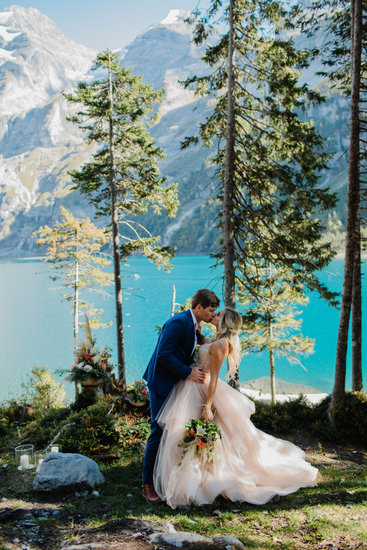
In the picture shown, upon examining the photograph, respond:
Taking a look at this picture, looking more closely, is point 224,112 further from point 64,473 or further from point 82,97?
point 64,473

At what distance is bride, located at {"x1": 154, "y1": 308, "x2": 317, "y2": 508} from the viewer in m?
4.54

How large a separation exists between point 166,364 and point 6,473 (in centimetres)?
370

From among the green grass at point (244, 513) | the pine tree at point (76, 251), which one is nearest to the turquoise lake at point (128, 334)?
the pine tree at point (76, 251)

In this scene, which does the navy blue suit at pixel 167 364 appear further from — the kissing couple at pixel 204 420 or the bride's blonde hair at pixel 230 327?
the bride's blonde hair at pixel 230 327

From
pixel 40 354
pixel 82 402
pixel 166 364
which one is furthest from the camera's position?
pixel 40 354

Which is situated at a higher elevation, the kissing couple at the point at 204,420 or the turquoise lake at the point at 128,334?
the kissing couple at the point at 204,420

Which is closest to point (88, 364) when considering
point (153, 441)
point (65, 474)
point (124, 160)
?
point (65, 474)

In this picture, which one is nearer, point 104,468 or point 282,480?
point 282,480

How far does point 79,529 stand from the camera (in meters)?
3.89

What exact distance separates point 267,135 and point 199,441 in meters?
8.01

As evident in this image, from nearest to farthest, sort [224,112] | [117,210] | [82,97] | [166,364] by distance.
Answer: [166,364] → [224,112] → [82,97] → [117,210]

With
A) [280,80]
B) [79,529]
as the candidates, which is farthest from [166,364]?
[280,80]

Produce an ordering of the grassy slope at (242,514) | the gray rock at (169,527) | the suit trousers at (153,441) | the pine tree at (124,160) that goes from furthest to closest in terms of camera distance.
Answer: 1. the pine tree at (124,160)
2. the suit trousers at (153,441)
3. the grassy slope at (242,514)
4. the gray rock at (169,527)

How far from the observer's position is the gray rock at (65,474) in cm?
504
